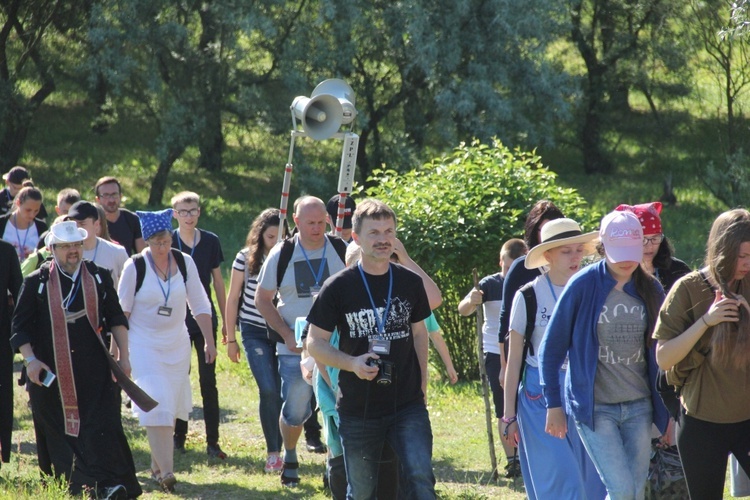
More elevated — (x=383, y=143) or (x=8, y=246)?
(x=383, y=143)

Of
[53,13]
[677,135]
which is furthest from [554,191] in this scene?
[677,135]

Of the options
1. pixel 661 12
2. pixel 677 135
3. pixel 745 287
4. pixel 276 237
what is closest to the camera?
Answer: pixel 745 287

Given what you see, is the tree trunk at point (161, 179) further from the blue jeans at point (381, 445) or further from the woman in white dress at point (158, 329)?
the blue jeans at point (381, 445)

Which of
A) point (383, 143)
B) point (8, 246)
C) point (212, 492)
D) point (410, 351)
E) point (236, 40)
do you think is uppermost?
point (236, 40)

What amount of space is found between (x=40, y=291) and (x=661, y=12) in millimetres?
26153

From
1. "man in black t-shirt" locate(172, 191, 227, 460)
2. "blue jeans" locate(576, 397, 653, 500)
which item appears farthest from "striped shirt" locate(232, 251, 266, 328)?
"blue jeans" locate(576, 397, 653, 500)

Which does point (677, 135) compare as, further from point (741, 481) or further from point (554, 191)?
point (741, 481)

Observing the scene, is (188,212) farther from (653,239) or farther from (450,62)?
(450,62)

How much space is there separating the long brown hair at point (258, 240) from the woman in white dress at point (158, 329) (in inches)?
30.8

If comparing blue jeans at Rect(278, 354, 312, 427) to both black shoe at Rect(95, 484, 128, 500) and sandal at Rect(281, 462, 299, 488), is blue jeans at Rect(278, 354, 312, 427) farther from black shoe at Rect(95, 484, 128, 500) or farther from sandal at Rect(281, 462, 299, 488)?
black shoe at Rect(95, 484, 128, 500)

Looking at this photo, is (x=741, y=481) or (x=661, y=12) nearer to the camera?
(x=741, y=481)

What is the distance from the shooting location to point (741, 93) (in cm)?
2506

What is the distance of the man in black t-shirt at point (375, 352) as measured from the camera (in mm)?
5363

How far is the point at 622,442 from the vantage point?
202 inches
